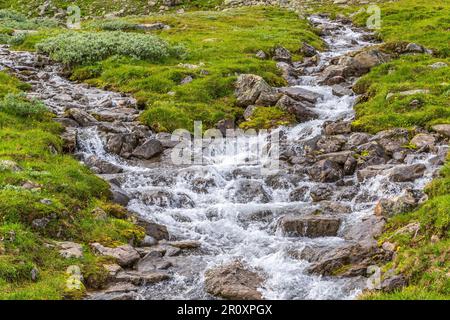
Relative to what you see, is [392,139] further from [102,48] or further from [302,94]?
[102,48]

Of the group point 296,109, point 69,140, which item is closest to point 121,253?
point 69,140

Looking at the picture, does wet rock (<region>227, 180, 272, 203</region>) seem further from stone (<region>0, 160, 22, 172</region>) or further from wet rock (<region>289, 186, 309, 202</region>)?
stone (<region>0, 160, 22, 172</region>)

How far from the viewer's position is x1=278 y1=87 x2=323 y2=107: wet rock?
30.1 meters

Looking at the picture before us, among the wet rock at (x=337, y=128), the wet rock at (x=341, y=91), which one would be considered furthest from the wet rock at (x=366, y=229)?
the wet rock at (x=341, y=91)

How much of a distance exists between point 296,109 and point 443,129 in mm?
7747

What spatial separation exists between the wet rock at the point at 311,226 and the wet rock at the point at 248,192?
8.87 feet

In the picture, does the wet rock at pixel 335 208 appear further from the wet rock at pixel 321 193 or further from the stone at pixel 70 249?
the stone at pixel 70 249

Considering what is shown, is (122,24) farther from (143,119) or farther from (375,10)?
(375,10)

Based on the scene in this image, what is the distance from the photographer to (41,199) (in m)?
16.9

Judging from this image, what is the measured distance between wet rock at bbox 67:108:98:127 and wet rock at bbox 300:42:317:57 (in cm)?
1953

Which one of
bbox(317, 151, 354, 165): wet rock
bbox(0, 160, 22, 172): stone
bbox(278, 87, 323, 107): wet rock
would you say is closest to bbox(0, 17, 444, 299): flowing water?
bbox(317, 151, 354, 165): wet rock

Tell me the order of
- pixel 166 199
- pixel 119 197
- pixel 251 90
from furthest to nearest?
1. pixel 251 90
2. pixel 166 199
3. pixel 119 197

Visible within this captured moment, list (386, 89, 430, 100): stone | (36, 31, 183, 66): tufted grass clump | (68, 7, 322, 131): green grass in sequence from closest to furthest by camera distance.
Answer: (386, 89, 430, 100): stone → (68, 7, 322, 131): green grass → (36, 31, 183, 66): tufted grass clump

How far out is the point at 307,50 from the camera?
41.0 metres
